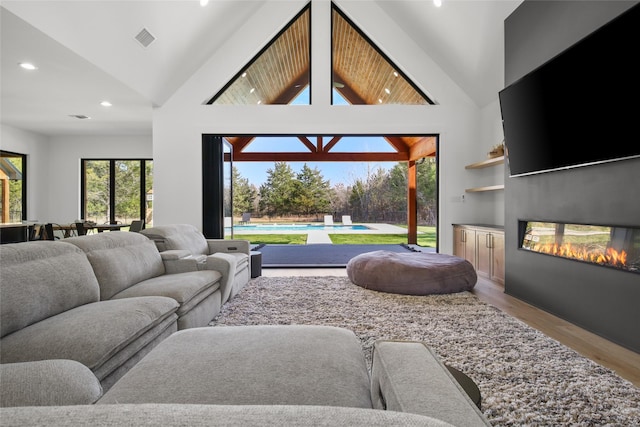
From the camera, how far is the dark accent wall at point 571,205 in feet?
7.99

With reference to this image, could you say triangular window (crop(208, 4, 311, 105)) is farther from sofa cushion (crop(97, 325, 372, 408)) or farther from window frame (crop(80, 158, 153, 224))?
sofa cushion (crop(97, 325, 372, 408))

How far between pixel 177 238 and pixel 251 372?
2.88 m

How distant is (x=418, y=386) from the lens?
2.73 ft

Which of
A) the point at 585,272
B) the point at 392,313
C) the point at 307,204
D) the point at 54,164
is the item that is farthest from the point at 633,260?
the point at 307,204

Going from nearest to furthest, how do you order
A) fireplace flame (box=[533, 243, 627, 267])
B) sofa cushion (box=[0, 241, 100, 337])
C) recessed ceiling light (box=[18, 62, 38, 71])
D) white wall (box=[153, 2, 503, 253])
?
sofa cushion (box=[0, 241, 100, 337]), fireplace flame (box=[533, 243, 627, 267]), recessed ceiling light (box=[18, 62, 38, 71]), white wall (box=[153, 2, 503, 253])

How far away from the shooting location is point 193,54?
5.04 metres

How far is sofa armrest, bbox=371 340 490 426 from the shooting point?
0.71 metres

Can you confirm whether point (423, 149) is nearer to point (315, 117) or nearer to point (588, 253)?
point (315, 117)

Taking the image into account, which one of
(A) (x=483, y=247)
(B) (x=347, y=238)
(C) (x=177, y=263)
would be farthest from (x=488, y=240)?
(B) (x=347, y=238)

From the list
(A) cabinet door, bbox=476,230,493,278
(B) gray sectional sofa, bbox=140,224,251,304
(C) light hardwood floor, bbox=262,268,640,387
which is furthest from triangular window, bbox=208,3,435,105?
(C) light hardwood floor, bbox=262,268,640,387

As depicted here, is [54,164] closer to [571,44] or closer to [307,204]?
[307,204]

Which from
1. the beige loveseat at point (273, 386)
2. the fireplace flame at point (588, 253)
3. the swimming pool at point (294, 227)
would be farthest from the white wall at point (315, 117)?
the swimming pool at point (294, 227)

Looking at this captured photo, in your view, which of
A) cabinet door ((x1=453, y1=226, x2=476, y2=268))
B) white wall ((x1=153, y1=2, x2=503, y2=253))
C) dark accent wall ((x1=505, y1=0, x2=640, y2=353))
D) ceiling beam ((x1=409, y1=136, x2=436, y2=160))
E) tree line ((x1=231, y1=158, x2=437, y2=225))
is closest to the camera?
dark accent wall ((x1=505, y1=0, x2=640, y2=353))

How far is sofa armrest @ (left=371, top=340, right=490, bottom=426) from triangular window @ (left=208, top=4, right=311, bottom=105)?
5049 mm
